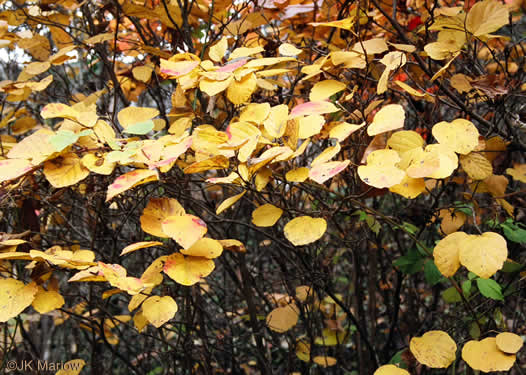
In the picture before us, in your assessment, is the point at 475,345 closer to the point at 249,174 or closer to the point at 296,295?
the point at 249,174

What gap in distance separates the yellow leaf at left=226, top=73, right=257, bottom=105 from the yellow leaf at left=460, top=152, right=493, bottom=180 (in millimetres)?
544

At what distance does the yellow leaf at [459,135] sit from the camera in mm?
897

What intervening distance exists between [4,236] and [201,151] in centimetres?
47

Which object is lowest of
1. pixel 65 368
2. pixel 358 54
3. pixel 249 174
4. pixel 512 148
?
pixel 65 368

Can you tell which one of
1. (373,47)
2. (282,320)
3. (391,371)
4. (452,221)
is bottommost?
(282,320)

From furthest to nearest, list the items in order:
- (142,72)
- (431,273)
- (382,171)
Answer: (142,72) → (431,273) → (382,171)

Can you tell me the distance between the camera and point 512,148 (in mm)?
1325

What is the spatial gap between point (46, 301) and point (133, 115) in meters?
0.48

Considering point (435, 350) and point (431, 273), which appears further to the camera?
point (431, 273)

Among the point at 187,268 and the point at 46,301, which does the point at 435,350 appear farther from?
the point at 46,301

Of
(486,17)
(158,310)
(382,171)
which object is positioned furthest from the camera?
(486,17)

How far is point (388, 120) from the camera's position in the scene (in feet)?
2.86

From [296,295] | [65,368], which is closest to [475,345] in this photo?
[296,295]

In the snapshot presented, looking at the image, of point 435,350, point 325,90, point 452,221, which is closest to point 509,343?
point 435,350
